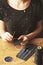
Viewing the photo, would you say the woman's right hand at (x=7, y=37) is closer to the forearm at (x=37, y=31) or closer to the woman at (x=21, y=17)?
the woman at (x=21, y=17)

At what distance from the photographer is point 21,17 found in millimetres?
1994

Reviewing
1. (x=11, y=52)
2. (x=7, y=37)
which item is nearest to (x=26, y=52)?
(x=11, y=52)

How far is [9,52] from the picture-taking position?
5.38 ft

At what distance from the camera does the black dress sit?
1979 mm

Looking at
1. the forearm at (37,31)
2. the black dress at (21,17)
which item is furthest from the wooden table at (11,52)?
the black dress at (21,17)

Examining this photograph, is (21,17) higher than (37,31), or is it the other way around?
(21,17)

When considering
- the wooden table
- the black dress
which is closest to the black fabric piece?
the wooden table

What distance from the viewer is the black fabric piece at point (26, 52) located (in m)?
1.58

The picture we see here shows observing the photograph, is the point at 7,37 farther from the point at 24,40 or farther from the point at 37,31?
the point at 37,31

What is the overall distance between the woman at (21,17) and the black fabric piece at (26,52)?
0.26 metres

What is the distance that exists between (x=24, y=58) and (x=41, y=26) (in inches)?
23.0

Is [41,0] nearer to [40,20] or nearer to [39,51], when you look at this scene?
[40,20]

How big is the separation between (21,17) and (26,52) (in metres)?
0.47

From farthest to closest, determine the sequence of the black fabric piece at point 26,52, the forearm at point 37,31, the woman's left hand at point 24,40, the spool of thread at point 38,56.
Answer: the forearm at point 37,31 → the woman's left hand at point 24,40 → the black fabric piece at point 26,52 → the spool of thread at point 38,56
